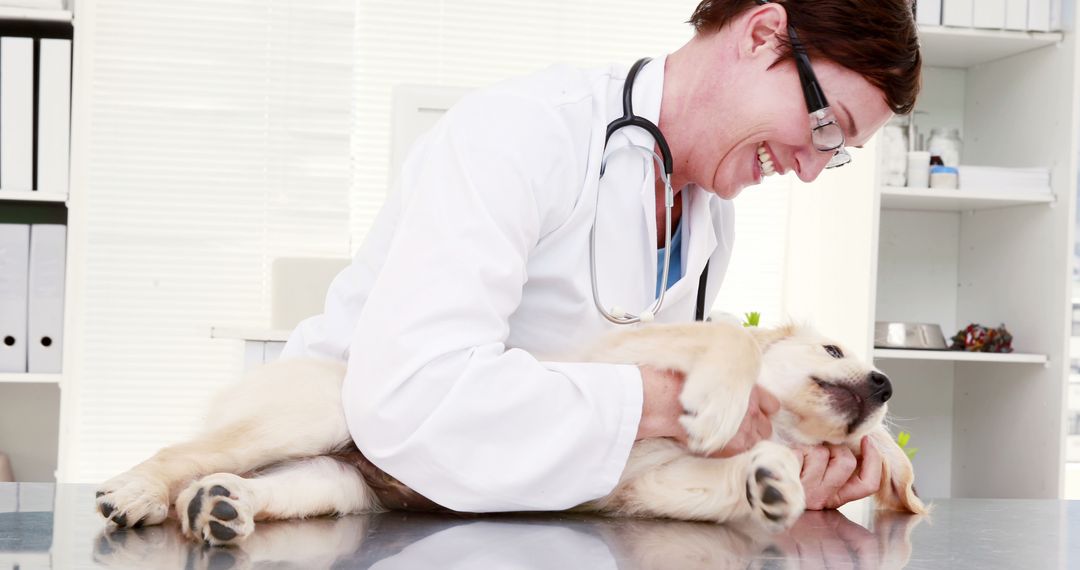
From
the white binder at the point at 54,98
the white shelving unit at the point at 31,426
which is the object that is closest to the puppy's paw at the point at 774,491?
the white binder at the point at 54,98

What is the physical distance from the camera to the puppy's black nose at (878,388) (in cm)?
112

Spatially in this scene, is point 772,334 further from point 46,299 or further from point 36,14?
point 36,14

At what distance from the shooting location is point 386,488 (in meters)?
1.02

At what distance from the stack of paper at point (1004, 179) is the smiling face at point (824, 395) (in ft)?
5.88

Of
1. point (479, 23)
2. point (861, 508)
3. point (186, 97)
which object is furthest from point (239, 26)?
point (861, 508)

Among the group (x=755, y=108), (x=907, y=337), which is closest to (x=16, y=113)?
(x=755, y=108)

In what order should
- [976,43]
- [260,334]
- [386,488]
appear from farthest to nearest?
1. [976,43]
2. [260,334]
3. [386,488]

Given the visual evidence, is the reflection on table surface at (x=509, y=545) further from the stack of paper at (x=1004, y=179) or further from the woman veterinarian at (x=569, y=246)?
the stack of paper at (x=1004, y=179)

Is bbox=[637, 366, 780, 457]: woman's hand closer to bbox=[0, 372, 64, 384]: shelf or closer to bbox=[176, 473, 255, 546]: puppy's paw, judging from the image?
bbox=[176, 473, 255, 546]: puppy's paw

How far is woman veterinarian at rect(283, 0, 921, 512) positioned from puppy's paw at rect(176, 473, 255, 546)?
→ 0.13 metres

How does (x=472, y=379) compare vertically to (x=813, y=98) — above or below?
below

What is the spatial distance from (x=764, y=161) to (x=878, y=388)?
1.03ft

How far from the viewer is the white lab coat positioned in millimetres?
865

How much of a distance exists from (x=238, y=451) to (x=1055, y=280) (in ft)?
7.96
